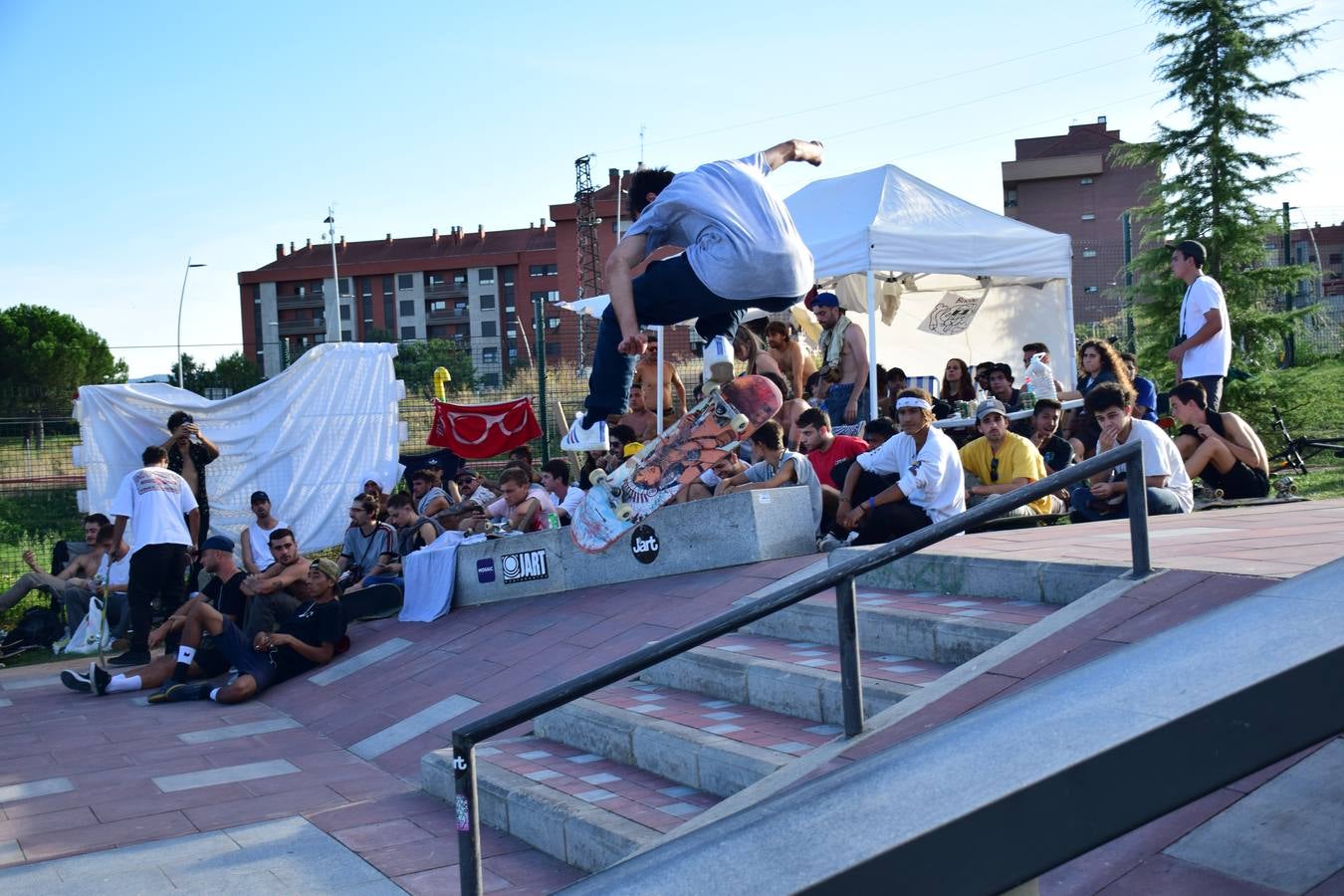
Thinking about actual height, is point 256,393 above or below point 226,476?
above

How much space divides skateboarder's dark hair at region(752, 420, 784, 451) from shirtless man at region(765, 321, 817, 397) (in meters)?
2.33

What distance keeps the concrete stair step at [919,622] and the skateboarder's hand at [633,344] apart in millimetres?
1557

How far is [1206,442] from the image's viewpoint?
7547mm

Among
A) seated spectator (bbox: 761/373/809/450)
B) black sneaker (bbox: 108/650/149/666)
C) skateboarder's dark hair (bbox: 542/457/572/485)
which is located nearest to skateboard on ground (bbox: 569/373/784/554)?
seated spectator (bbox: 761/373/809/450)

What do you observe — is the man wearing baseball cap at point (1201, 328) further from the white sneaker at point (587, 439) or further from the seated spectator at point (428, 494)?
the seated spectator at point (428, 494)

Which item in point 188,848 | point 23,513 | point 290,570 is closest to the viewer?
point 188,848

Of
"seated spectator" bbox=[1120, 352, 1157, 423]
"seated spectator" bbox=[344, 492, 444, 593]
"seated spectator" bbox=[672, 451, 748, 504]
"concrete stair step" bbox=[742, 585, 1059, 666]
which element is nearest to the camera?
"concrete stair step" bbox=[742, 585, 1059, 666]

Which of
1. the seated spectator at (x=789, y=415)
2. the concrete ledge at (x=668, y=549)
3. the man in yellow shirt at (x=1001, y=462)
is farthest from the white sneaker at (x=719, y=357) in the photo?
the seated spectator at (x=789, y=415)

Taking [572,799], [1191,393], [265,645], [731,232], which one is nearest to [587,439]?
[731,232]

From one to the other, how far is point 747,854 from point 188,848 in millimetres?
4165

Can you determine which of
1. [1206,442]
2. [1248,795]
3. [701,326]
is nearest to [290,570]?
[701,326]

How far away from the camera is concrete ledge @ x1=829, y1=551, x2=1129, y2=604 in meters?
4.60

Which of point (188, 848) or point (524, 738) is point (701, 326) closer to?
point (524, 738)

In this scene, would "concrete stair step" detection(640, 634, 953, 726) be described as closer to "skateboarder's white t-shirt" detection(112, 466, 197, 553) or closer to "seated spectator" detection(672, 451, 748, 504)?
"seated spectator" detection(672, 451, 748, 504)
